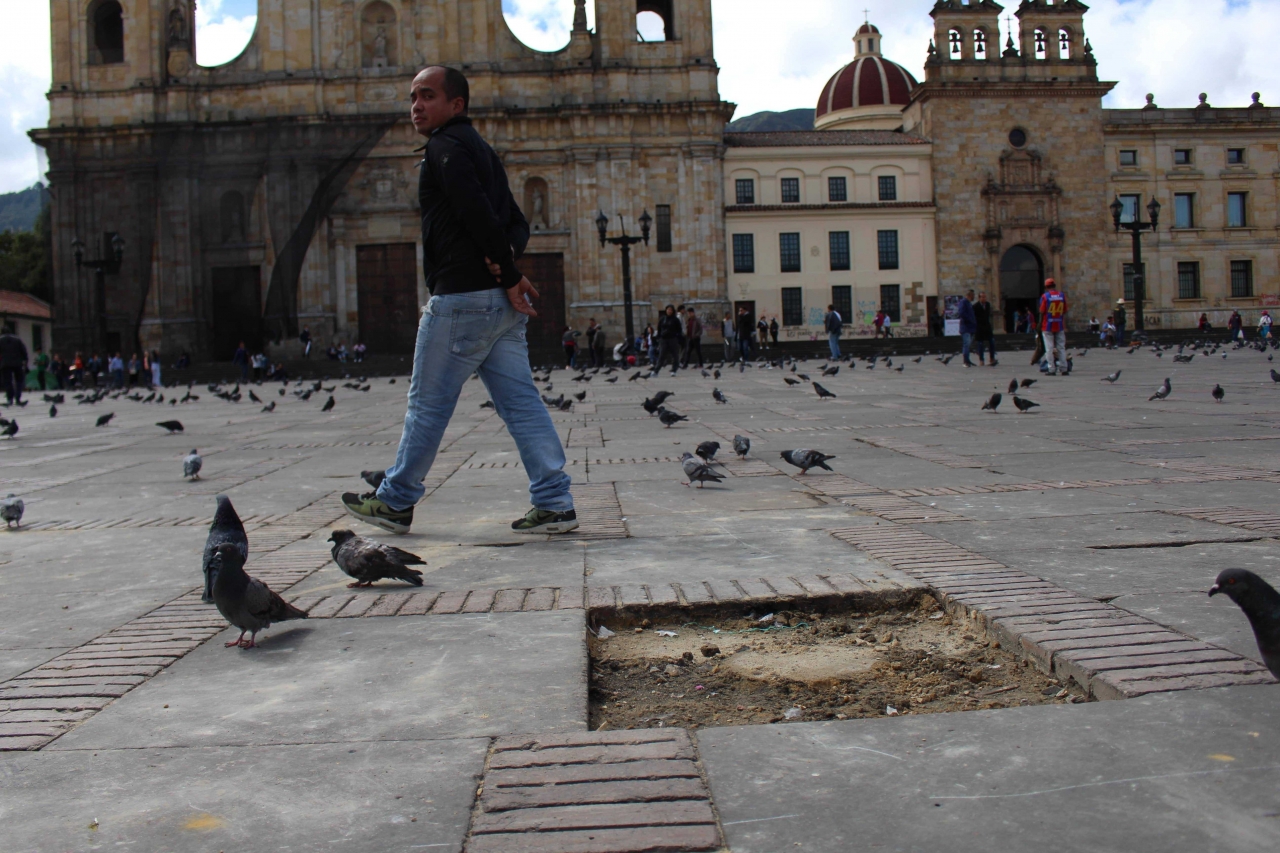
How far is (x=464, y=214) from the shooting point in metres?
4.32

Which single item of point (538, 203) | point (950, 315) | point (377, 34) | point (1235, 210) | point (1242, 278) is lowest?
point (950, 315)

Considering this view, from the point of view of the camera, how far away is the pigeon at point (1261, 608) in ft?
6.93

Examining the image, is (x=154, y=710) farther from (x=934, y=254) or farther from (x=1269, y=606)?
(x=934, y=254)

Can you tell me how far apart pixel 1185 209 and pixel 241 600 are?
57.1m

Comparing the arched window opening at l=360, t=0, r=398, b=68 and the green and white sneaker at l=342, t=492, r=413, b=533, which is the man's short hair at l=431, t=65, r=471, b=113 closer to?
the green and white sneaker at l=342, t=492, r=413, b=533

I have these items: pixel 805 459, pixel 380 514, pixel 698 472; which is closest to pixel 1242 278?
pixel 805 459

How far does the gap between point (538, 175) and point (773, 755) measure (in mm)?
42642

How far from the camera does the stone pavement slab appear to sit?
62.8 inches

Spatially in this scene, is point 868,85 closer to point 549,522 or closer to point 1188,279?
point 1188,279

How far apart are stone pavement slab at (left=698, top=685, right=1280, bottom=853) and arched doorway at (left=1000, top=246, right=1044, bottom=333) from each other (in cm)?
4956

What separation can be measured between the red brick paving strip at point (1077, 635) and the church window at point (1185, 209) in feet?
181

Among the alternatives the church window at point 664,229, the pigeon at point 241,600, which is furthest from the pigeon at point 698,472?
the church window at point 664,229

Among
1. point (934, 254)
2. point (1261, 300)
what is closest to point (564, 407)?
point (934, 254)

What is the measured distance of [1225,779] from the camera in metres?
1.75
